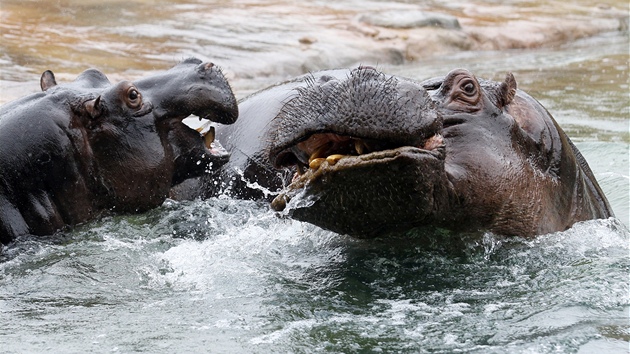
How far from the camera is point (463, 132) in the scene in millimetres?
4543

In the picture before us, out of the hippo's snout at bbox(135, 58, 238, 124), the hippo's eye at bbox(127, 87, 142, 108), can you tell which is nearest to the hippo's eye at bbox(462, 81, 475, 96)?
the hippo's snout at bbox(135, 58, 238, 124)

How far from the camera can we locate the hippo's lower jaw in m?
3.91

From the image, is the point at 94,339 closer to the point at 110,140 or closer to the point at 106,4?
the point at 110,140

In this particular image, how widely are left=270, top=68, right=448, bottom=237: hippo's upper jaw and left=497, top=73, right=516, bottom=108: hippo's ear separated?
2.32 feet

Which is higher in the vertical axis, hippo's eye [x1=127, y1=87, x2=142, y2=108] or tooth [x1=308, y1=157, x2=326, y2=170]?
tooth [x1=308, y1=157, x2=326, y2=170]

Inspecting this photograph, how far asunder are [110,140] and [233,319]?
1571 mm

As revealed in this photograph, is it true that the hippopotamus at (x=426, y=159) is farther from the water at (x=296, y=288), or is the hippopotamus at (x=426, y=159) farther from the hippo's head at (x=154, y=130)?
the hippo's head at (x=154, y=130)

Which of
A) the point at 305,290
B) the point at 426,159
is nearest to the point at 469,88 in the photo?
the point at 426,159

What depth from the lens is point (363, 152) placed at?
409 centimetres

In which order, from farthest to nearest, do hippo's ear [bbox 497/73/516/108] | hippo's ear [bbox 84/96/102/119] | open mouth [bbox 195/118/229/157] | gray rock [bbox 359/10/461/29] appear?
gray rock [bbox 359/10/461/29], open mouth [bbox 195/118/229/157], hippo's ear [bbox 84/96/102/119], hippo's ear [bbox 497/73/516/108]

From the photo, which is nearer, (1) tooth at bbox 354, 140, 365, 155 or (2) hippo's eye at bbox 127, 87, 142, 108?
(1) tooth at bbox 354, 140, 365, 155

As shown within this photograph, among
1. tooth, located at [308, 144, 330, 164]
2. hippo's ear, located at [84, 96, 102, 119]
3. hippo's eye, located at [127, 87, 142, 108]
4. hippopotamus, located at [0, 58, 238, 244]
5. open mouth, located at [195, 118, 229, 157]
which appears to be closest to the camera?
tooth, located at [308, 144, 330, 164]

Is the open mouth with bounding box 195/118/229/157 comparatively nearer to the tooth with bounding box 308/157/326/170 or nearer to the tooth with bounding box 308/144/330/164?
the tooth with bounding box 308/144/330/164

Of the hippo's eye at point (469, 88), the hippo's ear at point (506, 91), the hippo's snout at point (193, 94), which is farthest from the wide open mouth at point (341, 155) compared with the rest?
the hippo's snout at point (193, 94)
